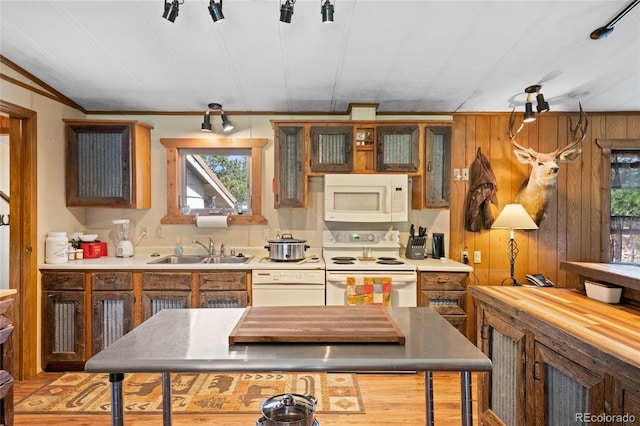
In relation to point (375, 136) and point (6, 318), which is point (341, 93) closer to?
point (375, 136)

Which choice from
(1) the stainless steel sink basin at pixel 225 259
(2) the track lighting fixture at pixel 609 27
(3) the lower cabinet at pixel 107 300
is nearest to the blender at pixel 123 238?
(3) the lower cabinet at pixel 107 300

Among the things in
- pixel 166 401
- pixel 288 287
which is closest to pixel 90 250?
pixel 288 287

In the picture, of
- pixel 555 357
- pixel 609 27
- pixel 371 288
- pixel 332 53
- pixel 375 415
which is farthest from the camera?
pixel 371 288

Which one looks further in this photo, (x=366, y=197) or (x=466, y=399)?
(x=366, y=197)

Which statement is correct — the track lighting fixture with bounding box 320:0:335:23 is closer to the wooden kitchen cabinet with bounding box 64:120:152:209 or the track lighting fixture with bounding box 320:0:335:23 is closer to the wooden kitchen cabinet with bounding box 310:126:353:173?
the wooden kitchen cabinet with bounding box 310:126:353:173

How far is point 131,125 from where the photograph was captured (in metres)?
3.46

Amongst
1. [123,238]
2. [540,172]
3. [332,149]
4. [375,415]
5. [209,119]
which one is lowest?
[375,415]

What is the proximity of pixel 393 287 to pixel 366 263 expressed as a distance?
317 millimetres

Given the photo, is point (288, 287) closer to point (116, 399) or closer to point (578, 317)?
point (116, 399)

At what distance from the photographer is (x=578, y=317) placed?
1.58m

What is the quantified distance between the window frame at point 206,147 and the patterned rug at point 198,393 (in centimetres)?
153

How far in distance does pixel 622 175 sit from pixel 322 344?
408 centimetres

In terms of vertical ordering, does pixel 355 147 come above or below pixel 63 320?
above

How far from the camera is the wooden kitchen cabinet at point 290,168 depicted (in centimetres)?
349
